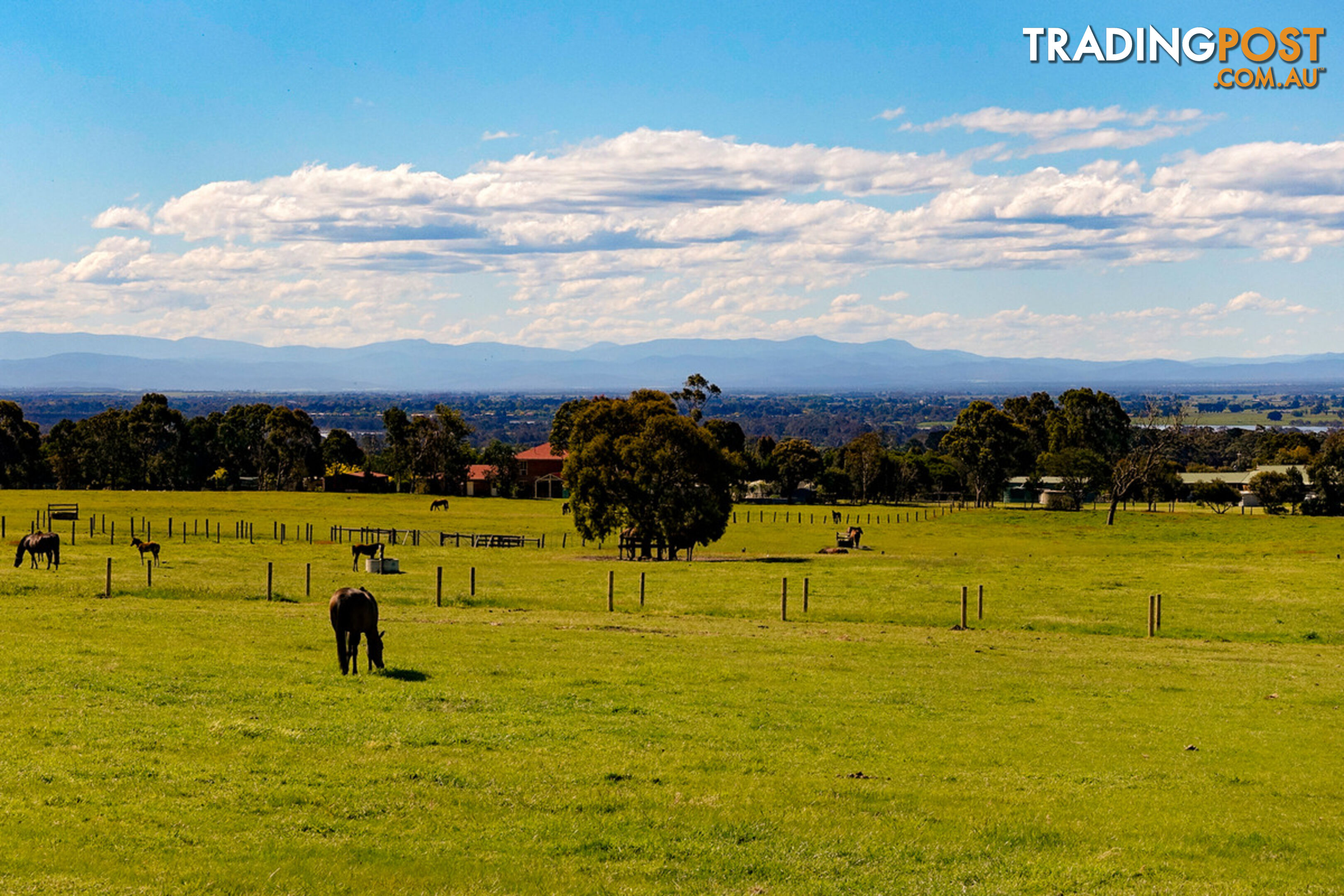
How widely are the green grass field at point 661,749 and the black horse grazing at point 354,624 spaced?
543 millimetres

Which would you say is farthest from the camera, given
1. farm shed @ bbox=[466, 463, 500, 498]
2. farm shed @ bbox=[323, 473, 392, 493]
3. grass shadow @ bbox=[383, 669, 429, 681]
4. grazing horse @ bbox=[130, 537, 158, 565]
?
farm shed @ bbox=[323, 473, 392, 493]

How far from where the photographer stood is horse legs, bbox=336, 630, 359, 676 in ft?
75.4

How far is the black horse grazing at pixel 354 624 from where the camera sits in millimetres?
22866

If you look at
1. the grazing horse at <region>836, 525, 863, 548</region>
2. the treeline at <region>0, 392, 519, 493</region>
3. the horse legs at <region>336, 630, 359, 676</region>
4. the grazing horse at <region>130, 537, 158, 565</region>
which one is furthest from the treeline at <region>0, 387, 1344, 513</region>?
the horse legs at <region>336, 630, 359, 676</region>

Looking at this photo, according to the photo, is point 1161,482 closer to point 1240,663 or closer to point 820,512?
point 820,512

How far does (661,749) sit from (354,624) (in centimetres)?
796

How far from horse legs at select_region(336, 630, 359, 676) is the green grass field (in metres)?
0.35

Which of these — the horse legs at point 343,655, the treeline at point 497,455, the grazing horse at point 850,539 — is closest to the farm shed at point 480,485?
the treeline at point 497,455

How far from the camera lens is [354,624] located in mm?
22984

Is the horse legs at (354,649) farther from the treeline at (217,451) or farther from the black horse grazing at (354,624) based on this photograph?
the treeline at (217,451)

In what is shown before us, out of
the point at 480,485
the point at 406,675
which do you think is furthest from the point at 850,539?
the point at 480,485

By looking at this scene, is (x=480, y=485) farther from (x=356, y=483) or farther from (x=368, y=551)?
(x=368, y=551)

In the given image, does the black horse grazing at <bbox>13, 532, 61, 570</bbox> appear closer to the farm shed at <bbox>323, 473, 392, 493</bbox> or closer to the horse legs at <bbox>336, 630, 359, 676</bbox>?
the horse legs at <bbox>336, 630, 359, 676</bbox>

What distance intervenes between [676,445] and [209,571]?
26239 millimetres
